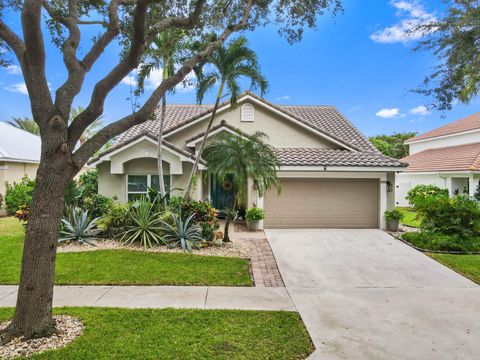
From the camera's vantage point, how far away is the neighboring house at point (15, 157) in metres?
18.3

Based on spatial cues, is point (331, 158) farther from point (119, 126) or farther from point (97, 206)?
point (119, 126)

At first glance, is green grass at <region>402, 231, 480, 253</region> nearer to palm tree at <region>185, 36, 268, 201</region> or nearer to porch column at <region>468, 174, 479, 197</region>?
palm tree at <region>185, 36, 268, 201</region>

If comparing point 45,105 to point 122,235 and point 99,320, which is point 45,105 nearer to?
point 99,320

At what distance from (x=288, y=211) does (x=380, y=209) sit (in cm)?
422

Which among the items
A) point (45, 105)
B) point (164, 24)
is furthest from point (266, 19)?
point (45, 105)

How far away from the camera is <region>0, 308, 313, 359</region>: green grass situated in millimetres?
4262

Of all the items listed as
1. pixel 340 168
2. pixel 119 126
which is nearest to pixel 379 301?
pixel 119 126

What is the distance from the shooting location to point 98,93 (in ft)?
15.9

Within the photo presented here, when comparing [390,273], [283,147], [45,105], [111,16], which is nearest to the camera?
[45,105]

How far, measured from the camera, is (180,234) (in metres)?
10.4

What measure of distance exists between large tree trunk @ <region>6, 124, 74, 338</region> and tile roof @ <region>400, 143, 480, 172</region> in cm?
2309

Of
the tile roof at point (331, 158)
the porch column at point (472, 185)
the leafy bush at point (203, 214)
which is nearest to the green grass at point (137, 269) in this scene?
the leafy bush at point (203, 214)

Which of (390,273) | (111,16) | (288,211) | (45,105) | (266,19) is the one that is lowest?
(390,273)

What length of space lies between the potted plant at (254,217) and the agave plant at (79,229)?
19.8 ft
